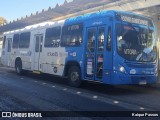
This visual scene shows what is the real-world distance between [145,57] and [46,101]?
4.63 meters

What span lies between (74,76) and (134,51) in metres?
3.16

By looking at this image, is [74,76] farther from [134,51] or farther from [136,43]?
[136,43]

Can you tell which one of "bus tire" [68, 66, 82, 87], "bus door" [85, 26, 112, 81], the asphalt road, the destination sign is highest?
the destination sign

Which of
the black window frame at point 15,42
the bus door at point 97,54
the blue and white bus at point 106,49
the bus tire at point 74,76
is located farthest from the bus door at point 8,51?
the bus door at point 97,54

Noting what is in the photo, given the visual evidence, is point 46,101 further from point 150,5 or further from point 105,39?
point 150,5

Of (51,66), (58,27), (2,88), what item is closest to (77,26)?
(58,27)

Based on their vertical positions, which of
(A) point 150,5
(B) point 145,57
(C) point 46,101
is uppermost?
(A) point 150,5

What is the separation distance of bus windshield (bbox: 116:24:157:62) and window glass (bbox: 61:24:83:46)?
90.1 inches

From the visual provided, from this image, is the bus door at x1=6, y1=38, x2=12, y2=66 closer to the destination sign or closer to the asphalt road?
the asphalt road

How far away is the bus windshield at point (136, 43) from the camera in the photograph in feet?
40.3

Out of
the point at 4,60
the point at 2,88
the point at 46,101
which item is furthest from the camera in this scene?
the point at 4,60

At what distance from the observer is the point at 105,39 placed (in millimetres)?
12500

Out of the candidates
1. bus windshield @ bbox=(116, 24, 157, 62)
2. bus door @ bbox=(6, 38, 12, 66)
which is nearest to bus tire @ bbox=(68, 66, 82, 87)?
bus windshield @ bbox=(116, 24, 157, 62)

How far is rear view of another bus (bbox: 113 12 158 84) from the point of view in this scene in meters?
12.1
